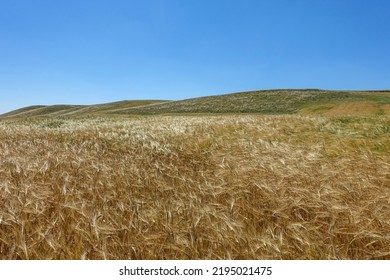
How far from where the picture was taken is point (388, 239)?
3135 mm

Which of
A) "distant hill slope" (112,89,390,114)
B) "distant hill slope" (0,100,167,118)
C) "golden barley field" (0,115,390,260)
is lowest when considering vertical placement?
"golden barley field" (0,115,390,260)

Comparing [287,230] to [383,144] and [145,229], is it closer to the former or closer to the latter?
[145,229]

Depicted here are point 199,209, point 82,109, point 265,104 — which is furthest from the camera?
point 82,109

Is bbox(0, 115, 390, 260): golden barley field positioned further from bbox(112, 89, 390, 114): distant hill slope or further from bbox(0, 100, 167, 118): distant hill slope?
bbox(0, 100, 167, 118): distant hill slope

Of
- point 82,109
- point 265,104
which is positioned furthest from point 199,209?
point 82,109

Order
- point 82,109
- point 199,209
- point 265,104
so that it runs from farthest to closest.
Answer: point 82,109 → point 265,104 → point 199,209

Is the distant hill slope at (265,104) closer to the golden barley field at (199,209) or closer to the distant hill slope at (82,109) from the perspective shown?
the distant hill slope at (82,109)

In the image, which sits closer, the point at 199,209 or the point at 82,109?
the point at 199,209

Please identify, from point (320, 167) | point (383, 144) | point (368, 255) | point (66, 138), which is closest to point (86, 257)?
point (368, 255)

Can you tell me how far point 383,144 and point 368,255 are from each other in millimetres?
7090

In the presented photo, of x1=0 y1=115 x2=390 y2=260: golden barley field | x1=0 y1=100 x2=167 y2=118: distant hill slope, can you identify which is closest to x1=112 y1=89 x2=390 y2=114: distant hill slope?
x1=0 y1=100 x2=167 y2=118: distant hill slope

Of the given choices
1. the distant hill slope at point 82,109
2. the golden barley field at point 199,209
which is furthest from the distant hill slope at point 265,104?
the golden barley field at point 199,209

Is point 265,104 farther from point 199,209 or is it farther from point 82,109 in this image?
point 82,109

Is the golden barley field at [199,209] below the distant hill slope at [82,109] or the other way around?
below
